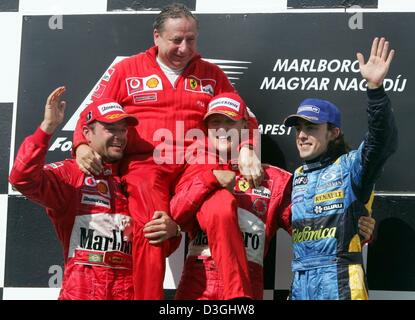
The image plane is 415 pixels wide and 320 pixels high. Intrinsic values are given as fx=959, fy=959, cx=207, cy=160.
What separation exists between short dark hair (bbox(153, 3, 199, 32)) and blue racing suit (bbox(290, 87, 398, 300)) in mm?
803

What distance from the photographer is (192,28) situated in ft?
12.5

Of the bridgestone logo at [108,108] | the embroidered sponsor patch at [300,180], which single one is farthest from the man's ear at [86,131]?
the embroidered sponsor patch at [300,180]

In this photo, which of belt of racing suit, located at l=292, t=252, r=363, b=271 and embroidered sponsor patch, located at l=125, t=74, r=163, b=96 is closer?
belt of racing suit, located at l=292, t=252, r=363, b=271

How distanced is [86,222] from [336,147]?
3.35ft

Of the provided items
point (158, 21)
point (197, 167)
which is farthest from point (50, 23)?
point (197, 167)

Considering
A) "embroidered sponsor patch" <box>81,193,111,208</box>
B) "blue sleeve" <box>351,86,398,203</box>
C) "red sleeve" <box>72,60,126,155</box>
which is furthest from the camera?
"red sleeve" <box>72,60,126,155</box>

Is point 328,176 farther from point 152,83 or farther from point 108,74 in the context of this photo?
point 108,74

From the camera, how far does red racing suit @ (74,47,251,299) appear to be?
11.7ft

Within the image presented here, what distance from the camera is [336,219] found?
3584mm

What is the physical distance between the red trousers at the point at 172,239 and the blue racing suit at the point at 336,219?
303 mm

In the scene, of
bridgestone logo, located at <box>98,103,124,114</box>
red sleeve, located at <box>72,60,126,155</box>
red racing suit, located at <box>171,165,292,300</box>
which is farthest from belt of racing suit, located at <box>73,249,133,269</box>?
bridgestone logo, located at <box>98,103,124,114</box>

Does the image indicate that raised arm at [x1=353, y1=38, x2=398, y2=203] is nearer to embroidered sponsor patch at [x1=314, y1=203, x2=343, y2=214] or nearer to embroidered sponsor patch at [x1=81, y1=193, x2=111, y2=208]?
embroidered sponsor patch at [x1=314, y1=203, x2=343, y2=214]

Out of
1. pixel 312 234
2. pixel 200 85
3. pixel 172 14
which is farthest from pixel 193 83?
pixel 312 234
